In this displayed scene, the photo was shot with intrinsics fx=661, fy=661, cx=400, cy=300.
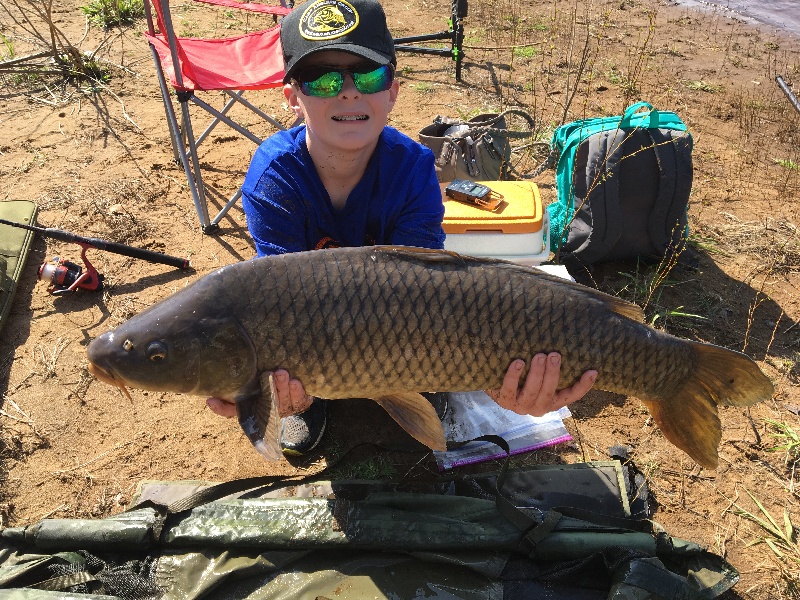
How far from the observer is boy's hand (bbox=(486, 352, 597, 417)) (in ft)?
5.74

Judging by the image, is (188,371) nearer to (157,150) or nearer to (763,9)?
(157,150)

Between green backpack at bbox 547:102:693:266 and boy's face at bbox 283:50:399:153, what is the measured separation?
1.36m

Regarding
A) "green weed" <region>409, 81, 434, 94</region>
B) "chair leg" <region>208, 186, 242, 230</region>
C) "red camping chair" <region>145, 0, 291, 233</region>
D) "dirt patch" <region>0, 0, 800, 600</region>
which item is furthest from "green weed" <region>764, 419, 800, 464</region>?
"green weed" <region>409, 81, 434, 94</region>

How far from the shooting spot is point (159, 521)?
76.5 inches

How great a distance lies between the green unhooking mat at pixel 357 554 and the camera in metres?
1.81

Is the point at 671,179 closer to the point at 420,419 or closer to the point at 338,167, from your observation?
the point at 338,167

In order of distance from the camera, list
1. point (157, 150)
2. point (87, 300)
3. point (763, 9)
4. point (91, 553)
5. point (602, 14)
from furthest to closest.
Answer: point (763, 9), point (602, 14), point (157, 150), point (87, 300), point (91, 553)

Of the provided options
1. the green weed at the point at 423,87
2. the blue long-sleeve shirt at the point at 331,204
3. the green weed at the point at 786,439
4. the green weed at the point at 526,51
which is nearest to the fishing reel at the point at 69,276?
the blue long-sleeve shirt at the point at 331,204

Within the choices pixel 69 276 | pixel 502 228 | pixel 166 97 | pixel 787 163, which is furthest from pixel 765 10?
pixel 69 276

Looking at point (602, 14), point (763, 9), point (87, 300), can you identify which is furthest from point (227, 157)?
point (763, 9)

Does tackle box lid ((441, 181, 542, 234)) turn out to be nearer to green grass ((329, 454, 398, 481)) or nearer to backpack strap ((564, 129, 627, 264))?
backpack strap ((564, 129, 627, 264))

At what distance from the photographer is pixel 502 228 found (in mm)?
2953

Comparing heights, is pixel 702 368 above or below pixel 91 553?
above

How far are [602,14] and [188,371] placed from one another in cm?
747
